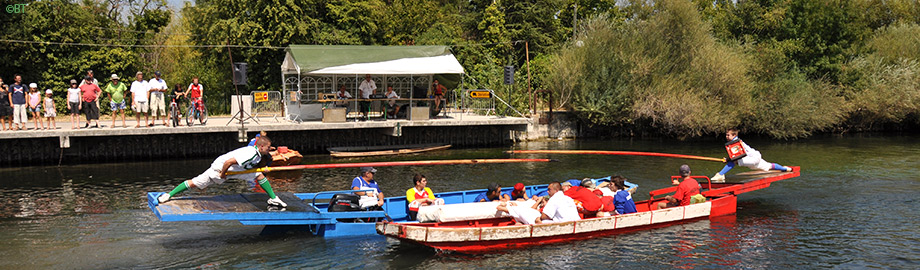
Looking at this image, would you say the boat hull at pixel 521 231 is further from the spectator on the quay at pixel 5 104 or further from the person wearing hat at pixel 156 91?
the spectator on the quay at pixel 5 104

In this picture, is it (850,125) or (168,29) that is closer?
(850,125)

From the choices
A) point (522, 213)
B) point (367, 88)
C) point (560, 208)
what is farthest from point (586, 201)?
point (367, 88)

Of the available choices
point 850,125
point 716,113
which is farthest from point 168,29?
point 850,125

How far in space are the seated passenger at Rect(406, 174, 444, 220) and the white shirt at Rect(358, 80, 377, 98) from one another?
1656 cm

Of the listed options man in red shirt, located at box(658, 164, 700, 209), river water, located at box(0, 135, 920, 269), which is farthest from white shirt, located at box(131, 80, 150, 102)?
man in red shirt, located at box(658, 164, 700, 209)

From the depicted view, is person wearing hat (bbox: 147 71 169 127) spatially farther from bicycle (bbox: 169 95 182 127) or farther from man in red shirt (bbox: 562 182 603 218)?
man in red shirt (bbox: 562 182 603 218)

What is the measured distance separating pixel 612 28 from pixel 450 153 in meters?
12.4

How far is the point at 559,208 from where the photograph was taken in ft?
47.4

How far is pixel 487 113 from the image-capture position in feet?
117

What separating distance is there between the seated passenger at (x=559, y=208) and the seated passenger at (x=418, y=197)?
6.73 ft

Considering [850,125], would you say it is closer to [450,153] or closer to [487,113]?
[487,113]

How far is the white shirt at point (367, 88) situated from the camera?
31.3 metres

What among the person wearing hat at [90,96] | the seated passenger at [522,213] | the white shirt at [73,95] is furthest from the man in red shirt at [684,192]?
the white shirt at [73,95]

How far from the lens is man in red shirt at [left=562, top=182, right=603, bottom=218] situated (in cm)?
1523
